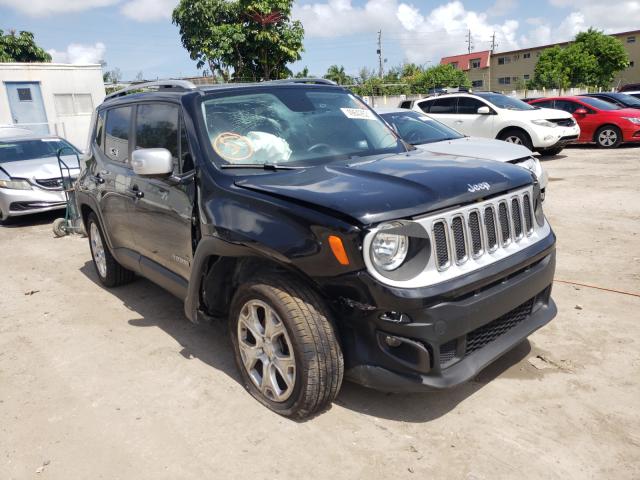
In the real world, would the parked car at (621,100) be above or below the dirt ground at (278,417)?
above

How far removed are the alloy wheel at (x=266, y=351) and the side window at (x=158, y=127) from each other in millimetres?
1233

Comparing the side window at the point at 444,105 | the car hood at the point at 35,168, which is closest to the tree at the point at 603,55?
the side window at the point at 444,105

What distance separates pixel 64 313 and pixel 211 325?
153cm

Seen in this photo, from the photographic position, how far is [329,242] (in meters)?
2.60

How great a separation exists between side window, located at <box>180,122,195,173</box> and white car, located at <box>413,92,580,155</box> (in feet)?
32.9

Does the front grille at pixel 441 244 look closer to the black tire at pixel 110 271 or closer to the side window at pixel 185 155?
the side window at pixel 185 155

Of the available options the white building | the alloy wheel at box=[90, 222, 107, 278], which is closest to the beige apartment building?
the white building

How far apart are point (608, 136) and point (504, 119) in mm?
4464

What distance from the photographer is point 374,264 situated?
256cm

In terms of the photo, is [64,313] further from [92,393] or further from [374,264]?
[374,264]

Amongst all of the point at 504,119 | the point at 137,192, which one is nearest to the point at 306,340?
the point at 137,192

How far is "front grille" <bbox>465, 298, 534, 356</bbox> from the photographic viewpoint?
9.33ft

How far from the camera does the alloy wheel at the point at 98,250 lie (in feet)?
17.9

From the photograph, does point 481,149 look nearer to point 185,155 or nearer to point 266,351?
point 185,155
